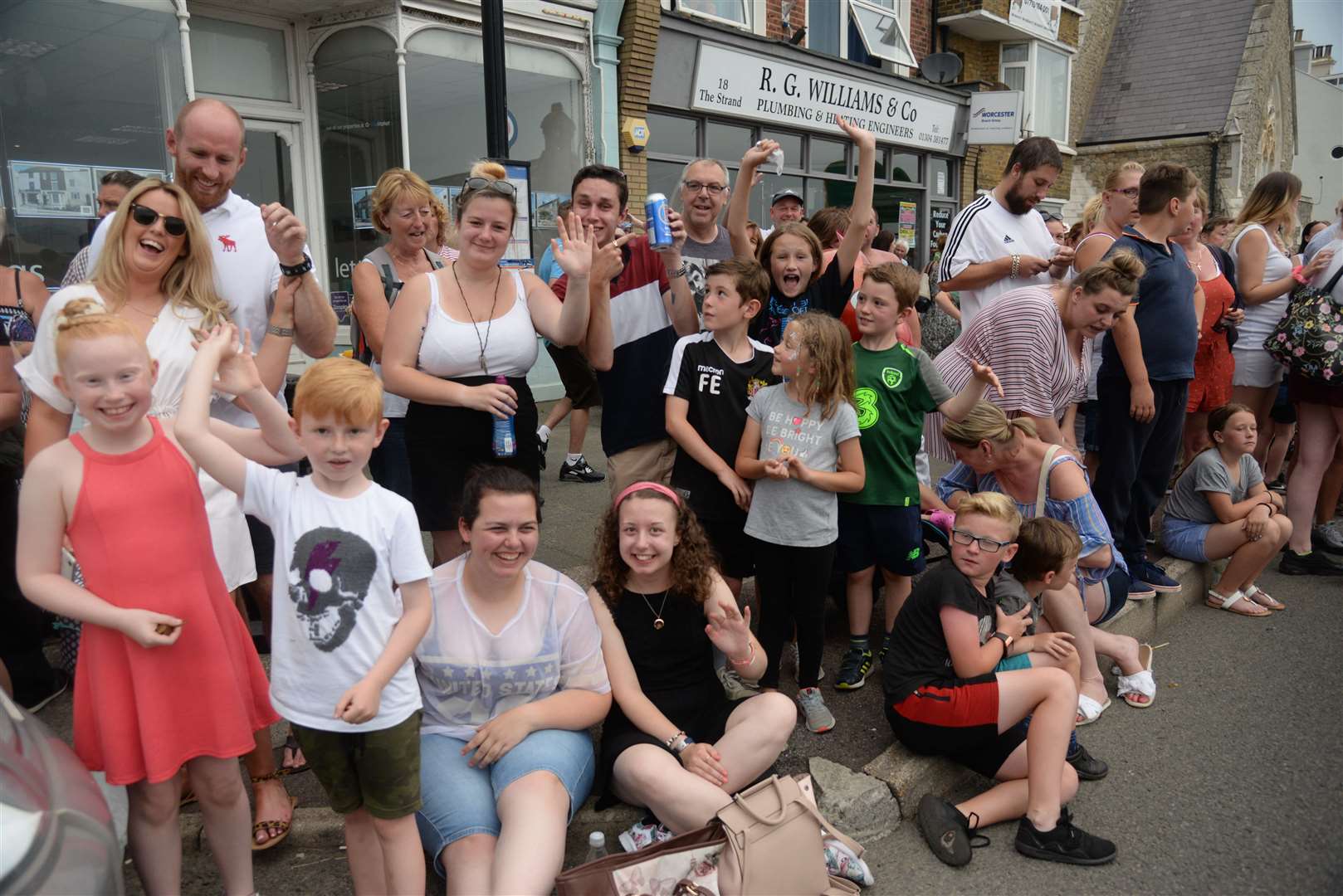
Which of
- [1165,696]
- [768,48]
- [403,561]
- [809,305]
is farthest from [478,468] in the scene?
[768,48]

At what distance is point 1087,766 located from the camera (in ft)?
11.3

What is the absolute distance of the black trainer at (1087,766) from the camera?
3410 mm

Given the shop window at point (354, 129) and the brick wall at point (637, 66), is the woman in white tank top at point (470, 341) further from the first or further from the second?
the brick wall at point (637, 66)

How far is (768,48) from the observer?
11328mm

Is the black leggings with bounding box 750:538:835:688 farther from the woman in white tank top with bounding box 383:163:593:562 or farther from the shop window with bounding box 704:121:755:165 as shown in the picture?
the shop window with bounding box 704:121:755:165

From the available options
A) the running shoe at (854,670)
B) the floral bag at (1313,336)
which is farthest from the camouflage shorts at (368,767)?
the floral bag at (1313,336)

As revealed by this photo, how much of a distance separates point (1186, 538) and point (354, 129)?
7.13m

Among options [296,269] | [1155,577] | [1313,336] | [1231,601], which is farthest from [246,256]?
[1313,336]

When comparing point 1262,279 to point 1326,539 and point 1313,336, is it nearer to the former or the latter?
point 1313,336

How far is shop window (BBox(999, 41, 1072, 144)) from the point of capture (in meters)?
16.1

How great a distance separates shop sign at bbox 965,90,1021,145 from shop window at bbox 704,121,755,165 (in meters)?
4.80

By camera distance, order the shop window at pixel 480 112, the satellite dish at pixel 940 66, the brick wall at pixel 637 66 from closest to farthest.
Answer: the shop window at pixel 480 112
the brick wall at pixel 637 66
the satellite dish at pixel 940 66

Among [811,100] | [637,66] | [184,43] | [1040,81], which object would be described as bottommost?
[184,43]

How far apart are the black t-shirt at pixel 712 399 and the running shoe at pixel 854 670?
77 centimetres
